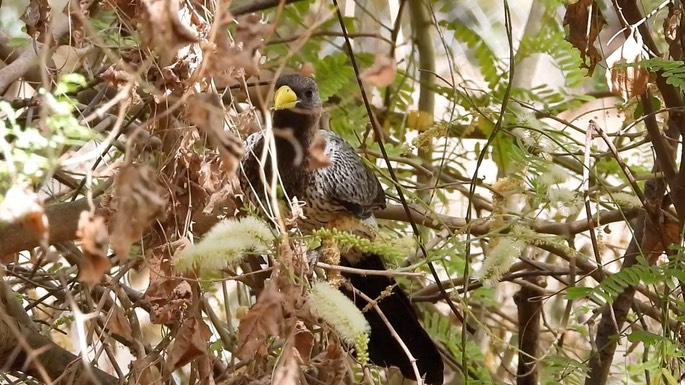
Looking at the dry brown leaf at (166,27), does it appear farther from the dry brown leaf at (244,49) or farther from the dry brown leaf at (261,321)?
the dry brown leaf at (261,321)

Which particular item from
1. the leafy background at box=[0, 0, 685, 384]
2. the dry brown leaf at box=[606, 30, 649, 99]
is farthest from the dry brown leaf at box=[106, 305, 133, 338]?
the dry brown leaf at box=[606, 30, 649, 99]

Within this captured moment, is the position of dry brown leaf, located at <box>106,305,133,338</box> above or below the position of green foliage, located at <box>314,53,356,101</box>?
below

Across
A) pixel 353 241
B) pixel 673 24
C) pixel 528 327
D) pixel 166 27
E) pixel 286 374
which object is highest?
pixel 673 24

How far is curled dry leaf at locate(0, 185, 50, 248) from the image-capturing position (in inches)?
31.9

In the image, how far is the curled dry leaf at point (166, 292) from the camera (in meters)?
1.34

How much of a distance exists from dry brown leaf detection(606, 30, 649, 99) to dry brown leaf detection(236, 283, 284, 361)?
0.76 meters

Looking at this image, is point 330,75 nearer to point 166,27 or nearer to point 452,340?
point 452,340

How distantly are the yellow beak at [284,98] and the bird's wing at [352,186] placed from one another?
0.20m

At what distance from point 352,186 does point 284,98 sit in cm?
30

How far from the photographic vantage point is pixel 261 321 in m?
1.12

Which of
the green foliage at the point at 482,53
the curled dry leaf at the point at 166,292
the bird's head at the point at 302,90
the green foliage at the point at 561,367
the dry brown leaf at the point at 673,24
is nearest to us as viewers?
the curled dry leaf at the point at 166,292

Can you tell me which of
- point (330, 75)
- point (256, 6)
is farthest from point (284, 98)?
point (330, 75)

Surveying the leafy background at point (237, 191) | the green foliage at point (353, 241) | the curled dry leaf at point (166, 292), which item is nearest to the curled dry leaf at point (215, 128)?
the leafy background at point (237, 191)

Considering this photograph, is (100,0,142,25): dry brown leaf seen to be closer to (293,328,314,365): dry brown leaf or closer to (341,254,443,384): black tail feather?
(293,328,314,365): dry brown leaf
